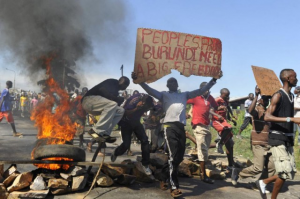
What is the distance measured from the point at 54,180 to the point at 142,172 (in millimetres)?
1766

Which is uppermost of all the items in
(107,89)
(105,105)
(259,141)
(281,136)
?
(107,89)

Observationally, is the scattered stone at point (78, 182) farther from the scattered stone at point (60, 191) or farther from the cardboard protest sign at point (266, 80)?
the cardboard protest sign at point (266, 80)

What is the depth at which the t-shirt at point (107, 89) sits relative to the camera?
5772mm

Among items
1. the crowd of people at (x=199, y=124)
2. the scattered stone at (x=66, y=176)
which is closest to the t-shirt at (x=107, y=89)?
the crowd of people at (x=199, y=124)

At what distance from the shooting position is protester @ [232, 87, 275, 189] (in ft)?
18.7

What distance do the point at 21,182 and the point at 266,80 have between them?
4.83 m

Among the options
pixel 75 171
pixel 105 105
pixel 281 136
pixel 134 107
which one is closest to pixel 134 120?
pixel 134 107

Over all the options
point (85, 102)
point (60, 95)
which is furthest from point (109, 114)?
point (60, 95)

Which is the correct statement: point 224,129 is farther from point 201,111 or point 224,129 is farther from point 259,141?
point 259,141

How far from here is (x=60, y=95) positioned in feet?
24.2

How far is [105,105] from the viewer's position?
18.7 ft

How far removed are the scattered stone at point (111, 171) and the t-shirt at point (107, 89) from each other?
4.47 feet

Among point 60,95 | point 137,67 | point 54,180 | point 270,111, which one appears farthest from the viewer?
point 60,95

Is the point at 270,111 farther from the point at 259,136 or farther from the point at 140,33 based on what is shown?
the point at 140,33
